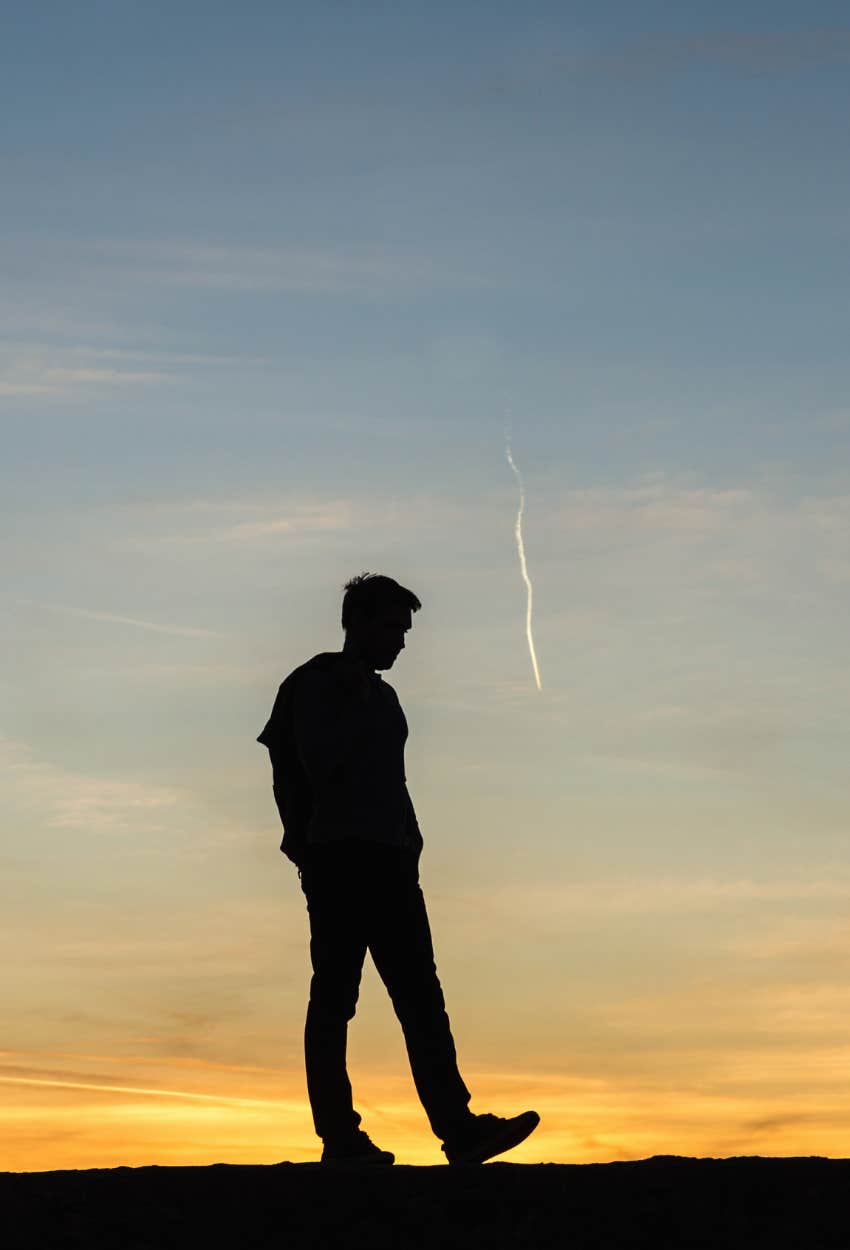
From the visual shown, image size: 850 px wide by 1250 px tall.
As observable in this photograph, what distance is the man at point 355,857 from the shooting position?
323 inches

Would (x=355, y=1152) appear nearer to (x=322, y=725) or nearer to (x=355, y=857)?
(x=355, y=857)

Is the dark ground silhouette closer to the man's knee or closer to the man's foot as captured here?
the man's foot

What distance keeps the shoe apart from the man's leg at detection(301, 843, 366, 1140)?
0.46 m

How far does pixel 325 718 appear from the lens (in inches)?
323

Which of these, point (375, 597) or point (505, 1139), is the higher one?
point (375, 597)

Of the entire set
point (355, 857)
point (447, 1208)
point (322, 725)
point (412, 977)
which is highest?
point (322, 725)

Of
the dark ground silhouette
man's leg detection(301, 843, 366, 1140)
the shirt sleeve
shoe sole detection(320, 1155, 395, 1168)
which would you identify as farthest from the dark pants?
the dark ground silhouette

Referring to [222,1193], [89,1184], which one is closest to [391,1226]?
[222,1193]

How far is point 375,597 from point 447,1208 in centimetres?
278

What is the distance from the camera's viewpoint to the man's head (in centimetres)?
827

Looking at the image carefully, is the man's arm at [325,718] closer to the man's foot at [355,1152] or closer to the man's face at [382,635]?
the man's face at [382,635]

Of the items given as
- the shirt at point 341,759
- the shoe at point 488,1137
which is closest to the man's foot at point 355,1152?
the shoe at point 488,1137

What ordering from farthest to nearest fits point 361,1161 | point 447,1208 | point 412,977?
1. point 412,977
2. point 361,1161
3. point 447,1208

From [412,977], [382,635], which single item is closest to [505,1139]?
[412,977]
